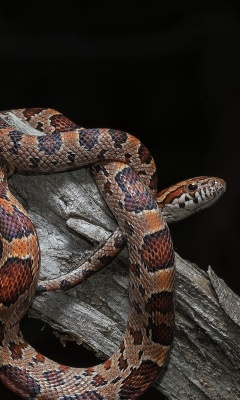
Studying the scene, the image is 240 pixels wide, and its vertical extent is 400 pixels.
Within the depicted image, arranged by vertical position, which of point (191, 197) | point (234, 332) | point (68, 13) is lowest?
point (234, 332)

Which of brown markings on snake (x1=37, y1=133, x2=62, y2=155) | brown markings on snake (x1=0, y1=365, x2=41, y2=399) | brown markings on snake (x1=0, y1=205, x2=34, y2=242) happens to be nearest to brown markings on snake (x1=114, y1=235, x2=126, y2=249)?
brown markings on snake (x1=0, y1=205, x2=34, y2=242)

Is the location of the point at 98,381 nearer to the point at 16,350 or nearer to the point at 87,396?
the point at 87,396

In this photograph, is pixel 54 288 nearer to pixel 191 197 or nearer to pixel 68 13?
pixel 191 197

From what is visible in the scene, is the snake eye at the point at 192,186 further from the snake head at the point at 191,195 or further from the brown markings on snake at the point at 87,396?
the brown markings on snake at the point at 87,396

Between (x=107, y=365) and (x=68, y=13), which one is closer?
(x=107, y=365)

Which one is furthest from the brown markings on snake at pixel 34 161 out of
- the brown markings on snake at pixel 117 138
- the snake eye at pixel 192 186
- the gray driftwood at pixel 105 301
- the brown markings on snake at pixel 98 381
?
the brown markings on snake at pixel 98 381

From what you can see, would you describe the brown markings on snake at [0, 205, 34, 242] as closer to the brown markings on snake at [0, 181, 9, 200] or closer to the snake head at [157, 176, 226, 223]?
the brown markings on snake at [0, 181, 9, 200]

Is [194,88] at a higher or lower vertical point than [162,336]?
higher

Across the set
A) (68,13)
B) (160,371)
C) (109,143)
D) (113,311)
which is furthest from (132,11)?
(160,371)
